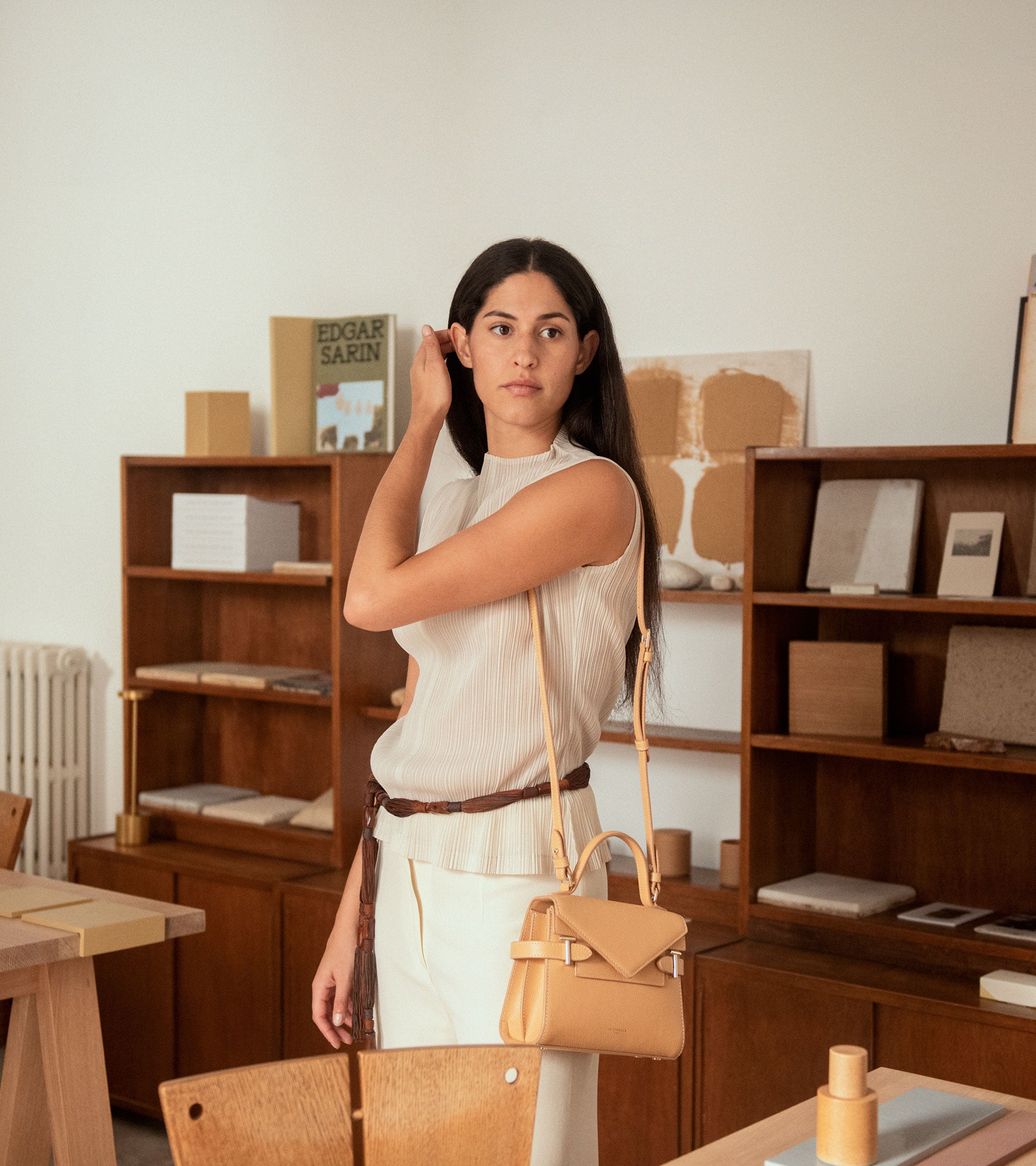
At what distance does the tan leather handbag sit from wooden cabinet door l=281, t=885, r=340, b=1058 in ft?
6.68

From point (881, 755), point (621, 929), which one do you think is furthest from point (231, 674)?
point (621, 929)

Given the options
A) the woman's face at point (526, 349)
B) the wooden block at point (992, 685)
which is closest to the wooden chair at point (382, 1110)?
the woman's face at point (526, 349)

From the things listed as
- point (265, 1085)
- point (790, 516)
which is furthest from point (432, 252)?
point (265, 1085)

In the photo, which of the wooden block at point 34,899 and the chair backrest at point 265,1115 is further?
the wooden block at point 34,899

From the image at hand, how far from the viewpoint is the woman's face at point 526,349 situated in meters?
1.69

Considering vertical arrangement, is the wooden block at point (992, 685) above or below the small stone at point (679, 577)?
below

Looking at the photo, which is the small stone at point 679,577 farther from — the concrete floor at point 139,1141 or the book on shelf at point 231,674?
the concrete floor at point 139,1141

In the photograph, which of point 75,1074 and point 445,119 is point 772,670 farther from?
point 445,119

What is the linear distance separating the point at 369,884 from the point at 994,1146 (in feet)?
2.56

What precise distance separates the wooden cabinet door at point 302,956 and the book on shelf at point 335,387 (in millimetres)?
1203

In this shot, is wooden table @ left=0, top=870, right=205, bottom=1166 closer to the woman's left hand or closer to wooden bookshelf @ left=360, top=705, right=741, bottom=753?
wooden bookshelf @ left=360, top=705, right=741, bottom=753

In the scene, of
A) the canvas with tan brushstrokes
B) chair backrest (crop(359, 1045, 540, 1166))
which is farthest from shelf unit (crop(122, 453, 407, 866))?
chair backrest (crop(359, 1045, 540, 1166))

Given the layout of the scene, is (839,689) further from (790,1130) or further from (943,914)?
(790,1130)

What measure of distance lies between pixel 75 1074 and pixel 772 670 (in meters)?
1.60
